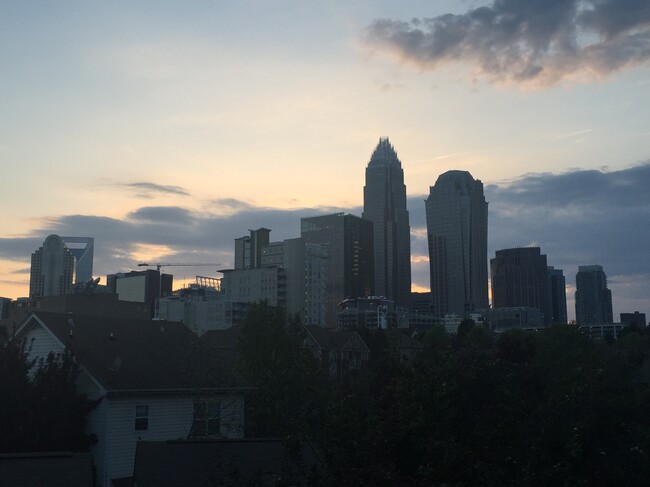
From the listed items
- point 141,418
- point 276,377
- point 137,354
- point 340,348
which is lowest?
point 141,418

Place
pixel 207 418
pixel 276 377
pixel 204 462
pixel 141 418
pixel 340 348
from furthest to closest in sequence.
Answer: pixel 340 348 → pixel 276 377 → pixel 207 418 → pixel 141 418 → pixel 204 462

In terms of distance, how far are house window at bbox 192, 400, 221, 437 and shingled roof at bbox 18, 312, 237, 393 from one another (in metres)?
0.86

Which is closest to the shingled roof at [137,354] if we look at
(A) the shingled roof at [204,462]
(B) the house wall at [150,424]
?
(B) the house wall at [150,424]

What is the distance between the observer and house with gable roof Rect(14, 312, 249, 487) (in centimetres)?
3080

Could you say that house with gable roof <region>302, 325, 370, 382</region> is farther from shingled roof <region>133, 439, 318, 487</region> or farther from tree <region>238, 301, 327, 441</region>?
shingled roof <region>133, 439, 318, 487</region>

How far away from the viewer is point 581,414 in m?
26.4

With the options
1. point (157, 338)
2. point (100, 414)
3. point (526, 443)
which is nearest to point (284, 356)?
point (157, 338)

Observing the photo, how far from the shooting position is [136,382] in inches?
1271

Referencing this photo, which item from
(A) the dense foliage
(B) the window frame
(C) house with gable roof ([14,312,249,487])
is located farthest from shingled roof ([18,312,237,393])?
(A) the dense foliage

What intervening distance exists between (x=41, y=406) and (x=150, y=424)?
5127 mm

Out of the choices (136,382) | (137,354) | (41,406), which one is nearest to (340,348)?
(137,354)

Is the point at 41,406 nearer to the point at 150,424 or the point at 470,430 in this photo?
the point at 150,424

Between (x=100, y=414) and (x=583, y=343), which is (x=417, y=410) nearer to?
(x=100, y=414)

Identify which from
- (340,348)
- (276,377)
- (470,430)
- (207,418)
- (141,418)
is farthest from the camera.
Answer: (340,348)
